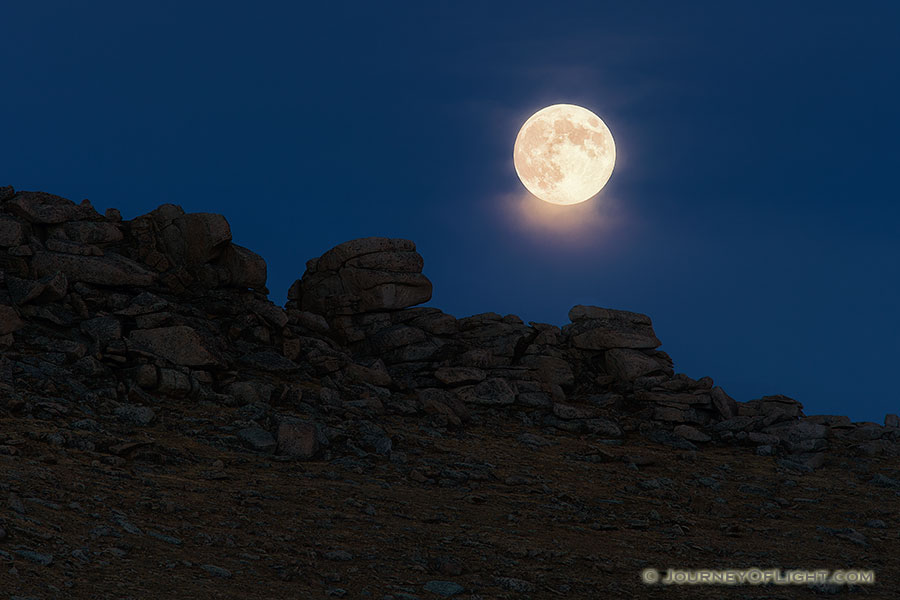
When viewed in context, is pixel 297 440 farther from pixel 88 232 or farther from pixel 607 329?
pixel 607 329

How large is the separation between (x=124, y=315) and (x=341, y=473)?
13.0m

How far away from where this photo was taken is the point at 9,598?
10703 millimetres

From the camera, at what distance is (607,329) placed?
39.7 m

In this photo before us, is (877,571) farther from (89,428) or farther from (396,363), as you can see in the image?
(396,363)

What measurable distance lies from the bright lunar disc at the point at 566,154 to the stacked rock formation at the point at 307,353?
842 cm

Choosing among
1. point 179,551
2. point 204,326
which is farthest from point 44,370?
point 179,551

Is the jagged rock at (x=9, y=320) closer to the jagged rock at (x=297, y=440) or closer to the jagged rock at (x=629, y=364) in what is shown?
the jagged rock at (x=297, y=440)

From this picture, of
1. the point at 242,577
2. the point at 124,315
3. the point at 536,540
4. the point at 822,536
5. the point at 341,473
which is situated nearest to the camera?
the point at 242,577

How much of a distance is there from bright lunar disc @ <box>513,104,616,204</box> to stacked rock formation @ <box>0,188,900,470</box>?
8417 millimetres

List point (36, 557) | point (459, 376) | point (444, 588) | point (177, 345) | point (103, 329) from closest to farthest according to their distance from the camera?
point (36, 557) → point (444, 588) → point (103, 329) → point (177, 345) → point (459, 376)

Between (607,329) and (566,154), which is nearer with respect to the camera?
(607,329)

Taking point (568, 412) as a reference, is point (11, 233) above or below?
above

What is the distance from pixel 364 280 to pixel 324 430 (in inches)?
644

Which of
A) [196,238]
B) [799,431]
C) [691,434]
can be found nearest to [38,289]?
[196,238]
